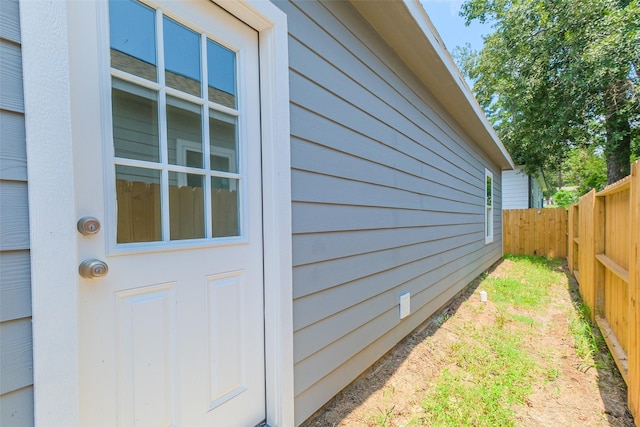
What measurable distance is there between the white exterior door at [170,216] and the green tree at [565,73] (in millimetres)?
9163

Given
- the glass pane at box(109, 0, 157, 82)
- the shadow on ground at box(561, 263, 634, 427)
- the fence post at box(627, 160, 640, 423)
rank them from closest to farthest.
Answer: the glass pane at box(109, 0, 157, 82), the fence post at box(627, 160, 640, 423), the shadow on ground at box(561, 263, 634, 427)

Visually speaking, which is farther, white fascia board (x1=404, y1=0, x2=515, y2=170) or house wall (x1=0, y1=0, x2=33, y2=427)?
white fascia board (x1=404, y1=0, x2=515, y2=170)

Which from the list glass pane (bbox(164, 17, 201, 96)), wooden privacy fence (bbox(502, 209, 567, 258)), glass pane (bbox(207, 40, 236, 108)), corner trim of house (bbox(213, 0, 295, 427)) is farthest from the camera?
wooden privacy fence (bbox(502, 209, 567, 258))

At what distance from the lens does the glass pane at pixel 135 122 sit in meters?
1.09

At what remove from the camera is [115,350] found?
3.44 ft

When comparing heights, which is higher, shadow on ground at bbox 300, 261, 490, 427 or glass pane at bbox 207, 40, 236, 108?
glass pane at bbox 207, 40, 236, 108

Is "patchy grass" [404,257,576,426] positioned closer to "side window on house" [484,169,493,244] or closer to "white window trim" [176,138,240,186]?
"white window trim" [176,138,240,186]

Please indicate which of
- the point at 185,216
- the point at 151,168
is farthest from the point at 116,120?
the point at 185,216

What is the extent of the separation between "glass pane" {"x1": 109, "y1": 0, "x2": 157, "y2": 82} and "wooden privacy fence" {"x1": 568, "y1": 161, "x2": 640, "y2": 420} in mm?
2707

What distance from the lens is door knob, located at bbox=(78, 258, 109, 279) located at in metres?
0.96

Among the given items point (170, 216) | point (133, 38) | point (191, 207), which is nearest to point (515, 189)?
point (191, 207)

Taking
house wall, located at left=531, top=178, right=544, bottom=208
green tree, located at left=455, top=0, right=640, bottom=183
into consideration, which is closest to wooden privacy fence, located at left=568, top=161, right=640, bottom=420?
green tree, located at left=455, top=0, right=640, bottom=183

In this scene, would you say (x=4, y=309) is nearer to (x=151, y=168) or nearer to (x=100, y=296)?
(x=100, y=296)

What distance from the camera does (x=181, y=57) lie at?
4.21ft
